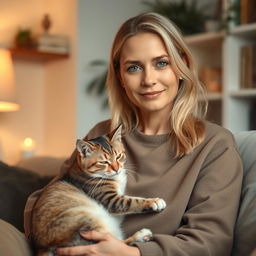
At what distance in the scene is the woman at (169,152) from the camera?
117 centimetres

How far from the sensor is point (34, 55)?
3.52 meters

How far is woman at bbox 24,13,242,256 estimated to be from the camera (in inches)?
45.9

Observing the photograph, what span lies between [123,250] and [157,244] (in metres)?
0.09

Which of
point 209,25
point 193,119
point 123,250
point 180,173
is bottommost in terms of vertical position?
point 123,250

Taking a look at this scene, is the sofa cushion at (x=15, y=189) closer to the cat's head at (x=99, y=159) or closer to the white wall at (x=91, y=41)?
the cat's head at (x=99, y=159)

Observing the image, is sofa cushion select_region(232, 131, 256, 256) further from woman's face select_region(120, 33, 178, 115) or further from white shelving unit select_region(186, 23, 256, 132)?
white shelving unit select_region(186, 23, 256, 132)

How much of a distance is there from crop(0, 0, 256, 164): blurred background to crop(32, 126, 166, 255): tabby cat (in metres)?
1.76

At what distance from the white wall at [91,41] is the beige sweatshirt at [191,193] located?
2097 millimetres

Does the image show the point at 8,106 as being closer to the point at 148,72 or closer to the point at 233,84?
the point at 233,84

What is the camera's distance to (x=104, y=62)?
3432mm

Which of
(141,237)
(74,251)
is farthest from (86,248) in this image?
(141,237)

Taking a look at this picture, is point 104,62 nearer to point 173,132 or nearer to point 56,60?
point 56,60

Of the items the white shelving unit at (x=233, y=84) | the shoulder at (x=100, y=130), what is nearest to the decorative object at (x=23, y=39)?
the white shelving unit at (x=233, y=84)

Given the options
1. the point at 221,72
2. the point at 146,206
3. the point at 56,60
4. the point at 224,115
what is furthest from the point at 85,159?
the point at 56,60
